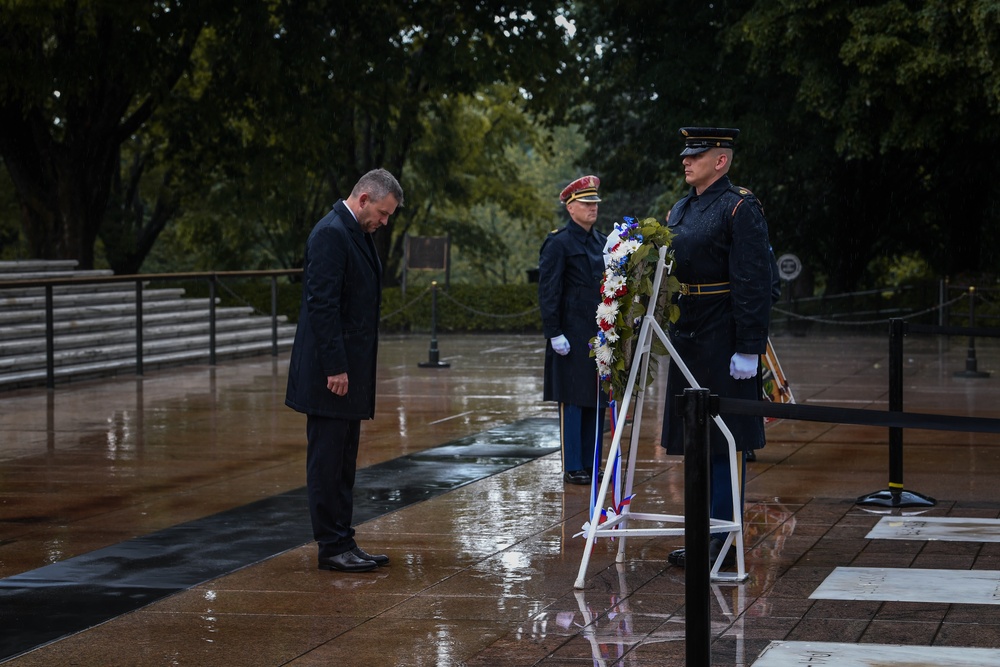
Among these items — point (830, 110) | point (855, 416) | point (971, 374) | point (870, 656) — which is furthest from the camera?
point (830, 110)

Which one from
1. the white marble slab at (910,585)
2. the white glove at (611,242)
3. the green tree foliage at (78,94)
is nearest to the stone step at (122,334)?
the green tree foliage at (78,94)

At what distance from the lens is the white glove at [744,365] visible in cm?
675

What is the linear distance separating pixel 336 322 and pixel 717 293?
1.80m

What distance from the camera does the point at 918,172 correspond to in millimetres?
34000

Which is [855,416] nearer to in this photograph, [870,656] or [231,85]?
[870,656]

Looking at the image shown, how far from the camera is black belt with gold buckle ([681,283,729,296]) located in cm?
693

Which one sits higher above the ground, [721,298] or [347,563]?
[721,298]

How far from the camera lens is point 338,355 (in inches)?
269

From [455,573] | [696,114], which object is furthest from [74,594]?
Result: [696,114]

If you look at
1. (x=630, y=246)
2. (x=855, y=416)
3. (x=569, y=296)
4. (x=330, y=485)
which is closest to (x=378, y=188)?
(x=630, y=246)

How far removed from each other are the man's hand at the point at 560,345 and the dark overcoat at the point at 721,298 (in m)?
2.45

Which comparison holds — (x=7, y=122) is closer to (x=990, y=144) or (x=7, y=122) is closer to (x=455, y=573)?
(x=990, y=144)

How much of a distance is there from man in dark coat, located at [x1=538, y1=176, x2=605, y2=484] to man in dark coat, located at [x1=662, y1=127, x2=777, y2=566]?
2.48m

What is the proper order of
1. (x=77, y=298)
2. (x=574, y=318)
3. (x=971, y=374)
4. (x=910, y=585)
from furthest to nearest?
(x=77, y=298) < (x=971, y=374) < (x=574, y=318) < (x=910, y=585)
